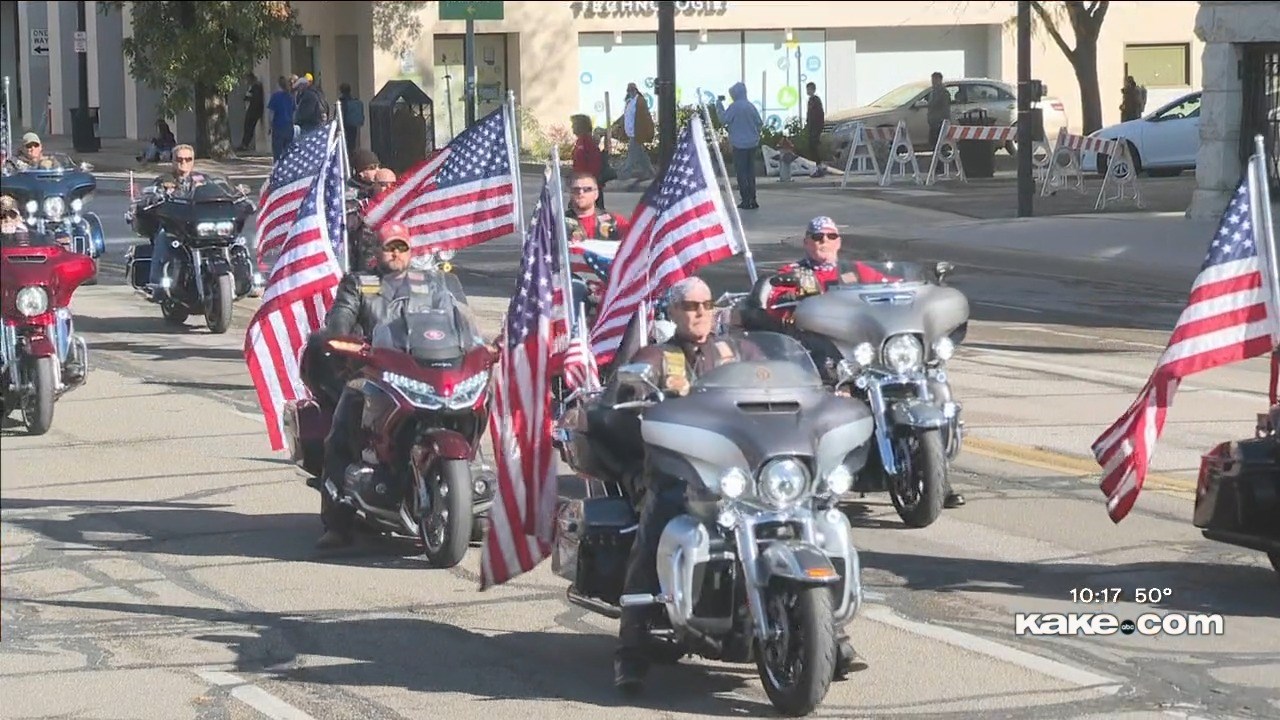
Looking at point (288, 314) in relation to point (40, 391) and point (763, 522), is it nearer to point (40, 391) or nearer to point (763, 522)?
point (40, 391)

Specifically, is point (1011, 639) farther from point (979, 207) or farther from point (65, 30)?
point (65, 30)

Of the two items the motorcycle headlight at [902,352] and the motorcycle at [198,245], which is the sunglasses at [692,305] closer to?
the motorcycle headlight at [902,352]

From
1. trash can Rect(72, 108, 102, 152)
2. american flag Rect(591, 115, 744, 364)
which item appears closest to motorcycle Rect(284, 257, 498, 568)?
american flag Rect(591, 115, 744, 364)

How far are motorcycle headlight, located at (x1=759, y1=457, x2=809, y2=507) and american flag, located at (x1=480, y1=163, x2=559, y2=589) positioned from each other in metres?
1.67

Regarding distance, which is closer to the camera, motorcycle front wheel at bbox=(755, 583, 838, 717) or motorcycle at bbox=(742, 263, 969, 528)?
motorcycle front wheel at bbox=(755, 583, 838, 717)

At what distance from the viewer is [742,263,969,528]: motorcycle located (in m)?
9.95

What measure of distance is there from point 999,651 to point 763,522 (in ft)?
4.70

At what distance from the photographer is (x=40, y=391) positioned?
12805mm

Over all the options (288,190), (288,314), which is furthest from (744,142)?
(288,314)

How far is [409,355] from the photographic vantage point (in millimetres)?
9336

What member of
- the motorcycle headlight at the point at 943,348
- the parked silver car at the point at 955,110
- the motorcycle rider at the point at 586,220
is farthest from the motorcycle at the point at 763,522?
the parked silver car at the point at 955,110

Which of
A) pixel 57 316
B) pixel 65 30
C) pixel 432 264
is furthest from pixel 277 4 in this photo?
pixel 432 264

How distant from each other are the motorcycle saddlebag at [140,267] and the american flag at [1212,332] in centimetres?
1137

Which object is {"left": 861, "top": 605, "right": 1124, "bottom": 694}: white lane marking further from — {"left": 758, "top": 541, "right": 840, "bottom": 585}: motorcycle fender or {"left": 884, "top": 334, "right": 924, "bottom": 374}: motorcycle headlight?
{"left": 884, "top": 334, "right": 924, "bottom": 374}: motorcycle headlight
